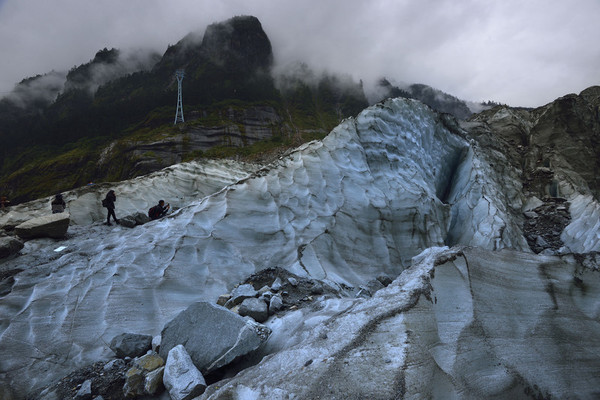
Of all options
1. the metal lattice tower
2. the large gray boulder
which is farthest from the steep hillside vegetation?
the large gray boulder

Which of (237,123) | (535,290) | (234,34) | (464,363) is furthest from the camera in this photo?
(234,34)

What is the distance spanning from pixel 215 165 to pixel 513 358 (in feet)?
49.2

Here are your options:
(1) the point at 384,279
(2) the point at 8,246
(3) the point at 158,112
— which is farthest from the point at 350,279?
(3) the point at 158,112

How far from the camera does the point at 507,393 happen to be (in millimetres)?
2967

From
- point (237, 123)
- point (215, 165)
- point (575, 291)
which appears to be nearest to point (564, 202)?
point (575, 291)

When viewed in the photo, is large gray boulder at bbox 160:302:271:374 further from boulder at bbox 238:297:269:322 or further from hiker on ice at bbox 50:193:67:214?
hiker on ice at bbox 50:193:67:214

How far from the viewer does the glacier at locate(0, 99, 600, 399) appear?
9.17 feet

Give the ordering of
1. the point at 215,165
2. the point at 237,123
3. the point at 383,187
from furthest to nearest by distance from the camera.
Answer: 1. the point at 237,123
2. the point at 215,165
3. the point at 383,187

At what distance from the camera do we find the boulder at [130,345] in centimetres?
412

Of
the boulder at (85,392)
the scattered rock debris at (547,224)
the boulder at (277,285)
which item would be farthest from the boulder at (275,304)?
the scattered rock debris at (547,224)

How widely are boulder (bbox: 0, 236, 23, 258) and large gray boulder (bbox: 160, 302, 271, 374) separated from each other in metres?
4.94

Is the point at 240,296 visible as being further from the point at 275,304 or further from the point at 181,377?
A: the point at 181,377

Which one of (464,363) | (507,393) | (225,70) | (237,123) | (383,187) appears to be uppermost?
(225,70)

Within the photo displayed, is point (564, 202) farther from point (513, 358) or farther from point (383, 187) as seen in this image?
point (513, 358)
